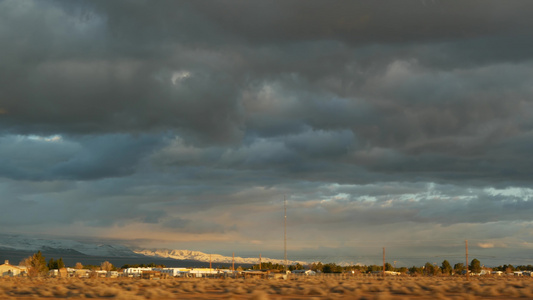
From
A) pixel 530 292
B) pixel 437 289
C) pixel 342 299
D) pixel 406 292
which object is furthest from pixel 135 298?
pixel 530 292

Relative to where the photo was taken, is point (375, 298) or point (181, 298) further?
point (181, 298)

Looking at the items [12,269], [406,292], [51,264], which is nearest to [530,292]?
[406,292]

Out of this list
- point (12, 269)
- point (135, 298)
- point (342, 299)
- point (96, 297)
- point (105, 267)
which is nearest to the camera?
point (135, 298)

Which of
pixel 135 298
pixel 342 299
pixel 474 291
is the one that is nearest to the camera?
pixel 135 298

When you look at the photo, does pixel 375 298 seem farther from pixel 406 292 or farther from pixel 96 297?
pixel 96 297

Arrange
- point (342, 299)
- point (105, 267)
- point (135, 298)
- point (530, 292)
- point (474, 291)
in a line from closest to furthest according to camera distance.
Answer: point (135, 298) → point (342, 299) → point (530, 292) → point (474, 291) → point (105, 267)

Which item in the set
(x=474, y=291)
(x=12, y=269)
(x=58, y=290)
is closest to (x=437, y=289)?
(x=474, y=291)

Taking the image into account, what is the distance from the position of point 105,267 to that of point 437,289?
151m

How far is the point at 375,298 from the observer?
112ft

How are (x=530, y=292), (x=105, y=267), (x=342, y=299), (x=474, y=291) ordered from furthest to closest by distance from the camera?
(x=105, y=267) → (x=474, y=291) → (x=530, y=292) → (x=342, y=299)

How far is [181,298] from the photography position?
123ft

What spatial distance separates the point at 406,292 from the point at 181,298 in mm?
18773

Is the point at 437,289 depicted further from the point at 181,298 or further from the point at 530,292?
the point at 181,298

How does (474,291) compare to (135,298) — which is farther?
(474,291)
